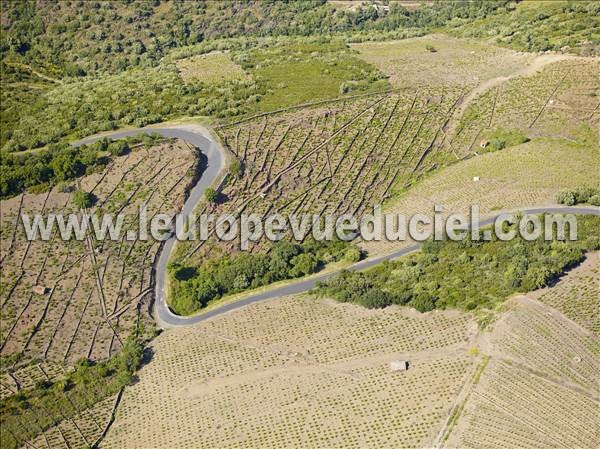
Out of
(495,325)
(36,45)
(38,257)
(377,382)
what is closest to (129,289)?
(38,257)

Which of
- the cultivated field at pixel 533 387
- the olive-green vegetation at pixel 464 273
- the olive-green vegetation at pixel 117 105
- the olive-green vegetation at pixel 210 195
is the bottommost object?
the cultivated field at pixel 533 387

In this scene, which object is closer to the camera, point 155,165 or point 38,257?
point 38,257

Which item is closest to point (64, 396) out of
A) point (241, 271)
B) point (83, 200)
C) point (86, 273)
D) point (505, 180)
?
point (86, 273)

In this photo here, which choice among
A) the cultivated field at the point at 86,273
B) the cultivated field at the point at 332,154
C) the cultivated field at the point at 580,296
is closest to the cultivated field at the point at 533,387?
the cultivated field at the point at 580,296

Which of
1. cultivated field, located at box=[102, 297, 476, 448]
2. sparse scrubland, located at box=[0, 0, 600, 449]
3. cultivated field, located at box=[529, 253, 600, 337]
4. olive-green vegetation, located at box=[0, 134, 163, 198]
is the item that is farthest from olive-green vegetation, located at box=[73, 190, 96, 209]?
cultivated field, located at box=[529, 253, 600, 337]

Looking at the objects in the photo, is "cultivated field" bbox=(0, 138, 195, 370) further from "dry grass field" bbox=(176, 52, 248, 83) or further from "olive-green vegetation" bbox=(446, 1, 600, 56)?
"olive-green vegetation" bbox=(446, 1, 600, 56)

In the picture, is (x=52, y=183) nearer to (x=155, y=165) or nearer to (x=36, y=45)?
(x=155, y=165)

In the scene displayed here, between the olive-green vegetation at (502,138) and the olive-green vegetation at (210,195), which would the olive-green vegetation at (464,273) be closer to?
the olive-green vegetation at (502,138)
